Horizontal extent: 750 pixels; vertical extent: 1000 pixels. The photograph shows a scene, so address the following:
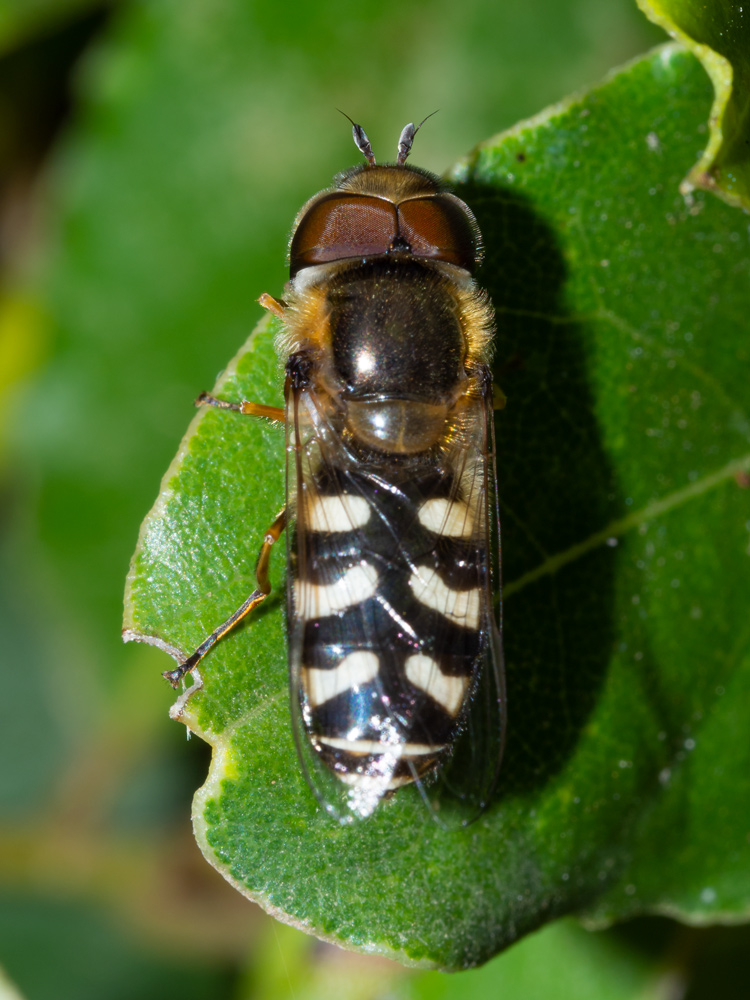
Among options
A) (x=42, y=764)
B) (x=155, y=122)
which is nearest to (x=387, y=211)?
(x=155, y=122)

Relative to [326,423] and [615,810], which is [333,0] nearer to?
[326,423]

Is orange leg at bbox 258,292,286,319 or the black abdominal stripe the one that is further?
orange leg at bbox 258,292,286,319

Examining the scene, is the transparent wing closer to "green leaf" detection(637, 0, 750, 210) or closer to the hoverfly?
the hoverfly

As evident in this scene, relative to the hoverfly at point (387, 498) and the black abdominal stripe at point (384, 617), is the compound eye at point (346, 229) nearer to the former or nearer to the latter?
the hoverfly at point (387, 498)

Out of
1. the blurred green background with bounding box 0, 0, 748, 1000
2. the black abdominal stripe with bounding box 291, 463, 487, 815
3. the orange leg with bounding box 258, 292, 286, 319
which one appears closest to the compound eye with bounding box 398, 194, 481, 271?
the orange leg with bounding box 258, 292, 286, 319

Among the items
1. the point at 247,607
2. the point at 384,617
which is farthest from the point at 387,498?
the point at 247,607
